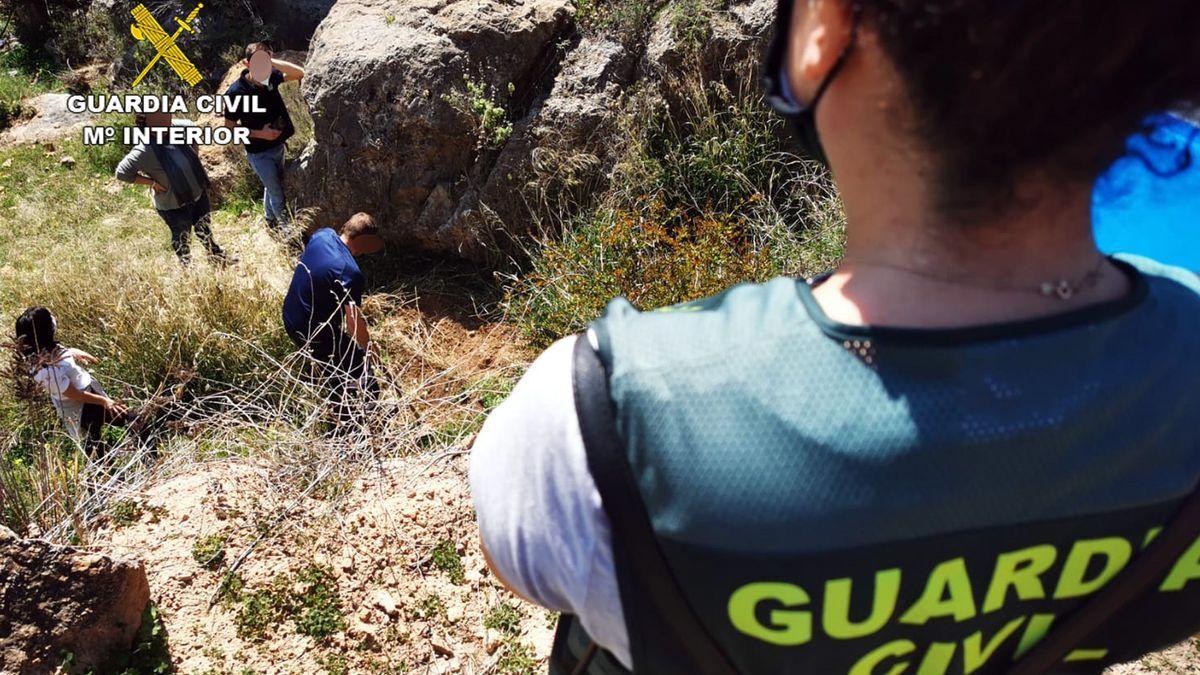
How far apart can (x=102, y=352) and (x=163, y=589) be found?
3056 mm

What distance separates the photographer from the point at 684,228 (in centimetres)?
441

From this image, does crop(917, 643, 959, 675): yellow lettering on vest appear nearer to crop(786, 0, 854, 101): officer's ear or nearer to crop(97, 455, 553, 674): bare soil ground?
crop(786, 0, 854, 101): officer's ear

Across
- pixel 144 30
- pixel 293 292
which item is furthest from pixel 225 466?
pixel 144 30

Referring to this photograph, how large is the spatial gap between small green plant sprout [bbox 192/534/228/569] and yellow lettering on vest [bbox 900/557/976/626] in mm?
2698

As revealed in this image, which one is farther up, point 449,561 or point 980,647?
point 980,647

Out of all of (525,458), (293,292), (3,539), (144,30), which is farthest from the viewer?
(144,30)

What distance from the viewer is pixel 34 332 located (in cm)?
410

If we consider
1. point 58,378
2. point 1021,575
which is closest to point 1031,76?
point 1021,575

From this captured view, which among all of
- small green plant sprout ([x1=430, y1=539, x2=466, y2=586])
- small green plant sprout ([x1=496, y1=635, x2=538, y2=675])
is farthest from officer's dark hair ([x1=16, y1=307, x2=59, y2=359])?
small green plant sprout ([x1=496, y1=635, x2=538, y2=675])

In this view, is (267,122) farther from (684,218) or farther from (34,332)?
(684,218)

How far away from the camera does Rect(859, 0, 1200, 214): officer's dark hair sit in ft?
1.91

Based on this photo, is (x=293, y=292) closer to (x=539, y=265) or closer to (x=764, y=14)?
(x=539, y=265)

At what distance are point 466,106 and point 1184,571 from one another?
5668 millimetres

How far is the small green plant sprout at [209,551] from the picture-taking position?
9.31 ft
